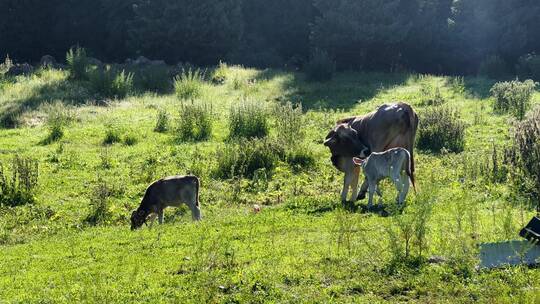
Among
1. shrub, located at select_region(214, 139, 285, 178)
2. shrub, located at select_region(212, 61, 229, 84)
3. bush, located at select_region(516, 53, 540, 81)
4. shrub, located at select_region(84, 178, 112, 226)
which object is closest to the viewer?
shrub, located at select_region(84, 178, 112, 226)

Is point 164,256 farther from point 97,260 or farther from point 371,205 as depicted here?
point 371,205

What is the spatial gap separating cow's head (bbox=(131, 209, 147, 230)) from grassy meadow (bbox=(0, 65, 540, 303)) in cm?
46

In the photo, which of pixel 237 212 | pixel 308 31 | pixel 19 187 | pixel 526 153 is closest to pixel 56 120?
pixel 19 187

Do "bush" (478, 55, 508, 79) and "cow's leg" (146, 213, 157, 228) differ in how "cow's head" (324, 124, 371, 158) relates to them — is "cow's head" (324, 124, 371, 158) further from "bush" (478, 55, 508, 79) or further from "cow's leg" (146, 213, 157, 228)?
"bush" (478, 55, 508, 79)

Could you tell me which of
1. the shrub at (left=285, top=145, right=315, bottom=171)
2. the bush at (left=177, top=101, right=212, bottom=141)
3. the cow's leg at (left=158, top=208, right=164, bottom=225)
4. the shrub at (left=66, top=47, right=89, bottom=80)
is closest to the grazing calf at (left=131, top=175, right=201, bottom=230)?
the cow's leg at (left=158, top=208, right=164, bottom=225)

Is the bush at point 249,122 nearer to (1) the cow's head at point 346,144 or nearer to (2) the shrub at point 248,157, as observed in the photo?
(2) the shrub at point 248,157

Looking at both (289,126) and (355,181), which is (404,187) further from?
(289,126)

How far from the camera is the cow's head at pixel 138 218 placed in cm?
1534

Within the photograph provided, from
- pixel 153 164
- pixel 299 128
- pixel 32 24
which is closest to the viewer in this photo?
pixel 153 164

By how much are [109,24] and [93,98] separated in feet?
64.2

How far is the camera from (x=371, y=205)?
14164 mm

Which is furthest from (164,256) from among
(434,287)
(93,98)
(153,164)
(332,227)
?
(93,98)

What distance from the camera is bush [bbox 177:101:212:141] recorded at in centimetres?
2445

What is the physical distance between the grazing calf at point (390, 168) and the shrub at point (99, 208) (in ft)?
18.5
